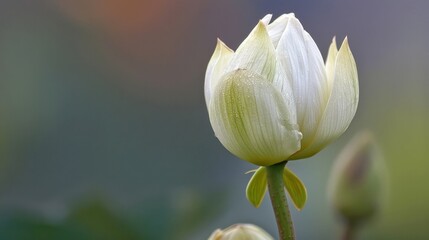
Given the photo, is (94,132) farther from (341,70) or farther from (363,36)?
(341,70)

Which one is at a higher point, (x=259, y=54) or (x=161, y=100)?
(x=259, y=54)

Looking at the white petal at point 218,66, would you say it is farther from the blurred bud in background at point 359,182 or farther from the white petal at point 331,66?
the blurred bud in background at point 359,182

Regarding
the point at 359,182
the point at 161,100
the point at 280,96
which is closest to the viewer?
the point at 280,96

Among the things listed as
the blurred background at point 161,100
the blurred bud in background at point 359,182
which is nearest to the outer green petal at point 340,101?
the blurred bud in background at point 359,182

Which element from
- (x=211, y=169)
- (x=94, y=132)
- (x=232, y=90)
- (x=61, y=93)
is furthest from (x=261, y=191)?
(x=61, y=93)

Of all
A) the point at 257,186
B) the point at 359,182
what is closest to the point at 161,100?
the point at 359,182

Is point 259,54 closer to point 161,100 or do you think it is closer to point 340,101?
point 340,101

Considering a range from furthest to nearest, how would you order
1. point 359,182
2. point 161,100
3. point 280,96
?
point 161,100, point 359,182, point 280,96
